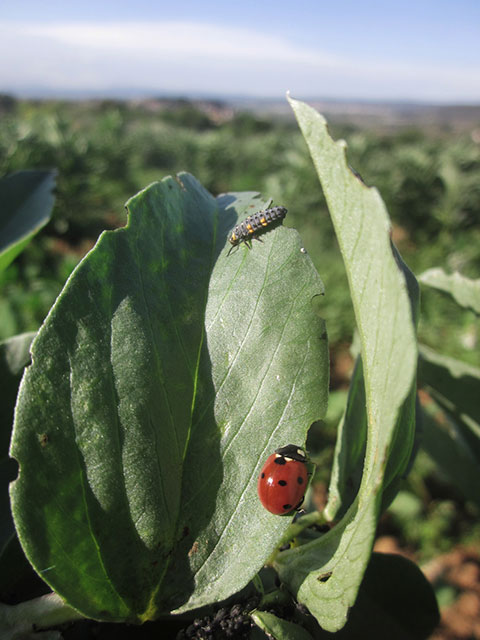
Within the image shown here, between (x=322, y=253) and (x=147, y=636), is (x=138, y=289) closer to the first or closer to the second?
(x=147, y=636)

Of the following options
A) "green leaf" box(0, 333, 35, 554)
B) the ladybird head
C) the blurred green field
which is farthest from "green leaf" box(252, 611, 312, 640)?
the blurred green field

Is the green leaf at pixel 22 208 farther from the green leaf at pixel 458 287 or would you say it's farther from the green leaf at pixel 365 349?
the green leaf at pixel 458 287

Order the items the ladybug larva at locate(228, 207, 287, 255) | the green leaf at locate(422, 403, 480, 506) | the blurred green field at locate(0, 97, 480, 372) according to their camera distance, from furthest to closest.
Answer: the blurred green field at locate(0, 97, 480, 372) → the green leaf at locate(422, 403, 480, 506) → the ladybug larva at locate(228, 207, 287, 255)

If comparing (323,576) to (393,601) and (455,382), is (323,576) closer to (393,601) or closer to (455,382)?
(393,601)

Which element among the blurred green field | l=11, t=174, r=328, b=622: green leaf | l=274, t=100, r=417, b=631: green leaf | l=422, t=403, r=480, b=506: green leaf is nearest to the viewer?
l=274, t=100, r=417, b=631: green leaf

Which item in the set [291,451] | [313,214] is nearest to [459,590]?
[291,451]

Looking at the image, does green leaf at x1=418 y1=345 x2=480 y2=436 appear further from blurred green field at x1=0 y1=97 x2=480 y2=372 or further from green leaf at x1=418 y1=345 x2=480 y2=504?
blurred green field at x1=0 y1=97 x2=480 y2=372

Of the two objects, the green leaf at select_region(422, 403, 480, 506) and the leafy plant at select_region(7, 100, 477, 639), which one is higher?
the leafy plant at select_region(7, 100, 477, 639)

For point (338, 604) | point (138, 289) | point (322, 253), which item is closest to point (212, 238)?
point (138, 289)
